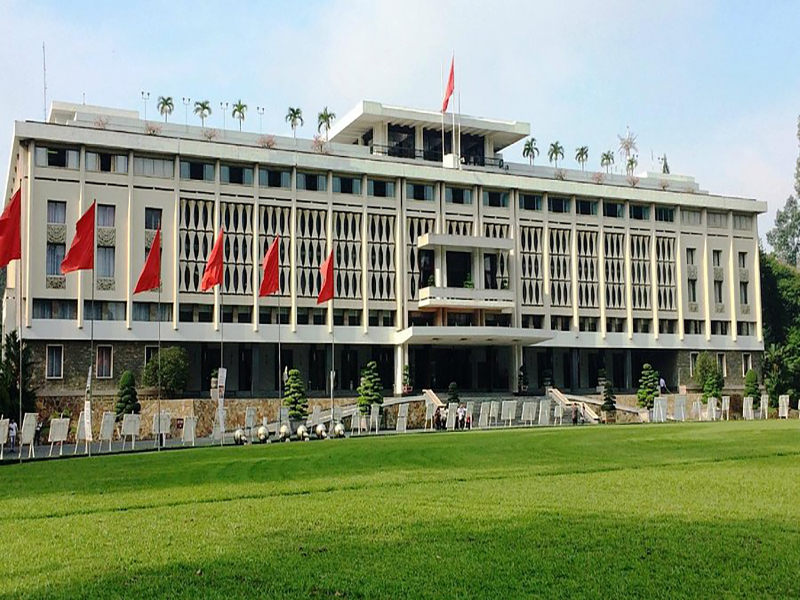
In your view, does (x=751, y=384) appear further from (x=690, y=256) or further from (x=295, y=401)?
(x=295, y=401)

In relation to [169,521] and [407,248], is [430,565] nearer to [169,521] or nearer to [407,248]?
[169,521]

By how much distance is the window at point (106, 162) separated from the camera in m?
50.4

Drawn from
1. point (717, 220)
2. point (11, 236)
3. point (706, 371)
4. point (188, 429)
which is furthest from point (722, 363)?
point (11, 236)

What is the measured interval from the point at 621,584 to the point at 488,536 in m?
2.28

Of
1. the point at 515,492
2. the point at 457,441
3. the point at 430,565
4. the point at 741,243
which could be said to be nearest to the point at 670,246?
the point at 741,243

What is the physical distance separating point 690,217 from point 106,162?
40625mm

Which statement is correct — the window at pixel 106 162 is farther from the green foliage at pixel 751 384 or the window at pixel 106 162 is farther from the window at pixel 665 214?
the green foliage at pixel 751 384

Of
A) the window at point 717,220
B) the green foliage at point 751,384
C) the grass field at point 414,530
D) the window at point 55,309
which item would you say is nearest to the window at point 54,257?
the window at point 55,309

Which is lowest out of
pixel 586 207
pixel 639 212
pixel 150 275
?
pixel 150 275

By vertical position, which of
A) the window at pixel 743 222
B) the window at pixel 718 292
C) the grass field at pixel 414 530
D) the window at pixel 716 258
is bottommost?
the grass field at pixel 414 530

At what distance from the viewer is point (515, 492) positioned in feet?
44.1

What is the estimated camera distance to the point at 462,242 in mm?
57875

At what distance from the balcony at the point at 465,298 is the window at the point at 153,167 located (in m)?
16.9

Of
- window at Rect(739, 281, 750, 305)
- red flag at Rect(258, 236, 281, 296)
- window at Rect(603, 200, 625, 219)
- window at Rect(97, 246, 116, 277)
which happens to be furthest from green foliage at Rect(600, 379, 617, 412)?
window at Rect(97, 246, 116, 277)
